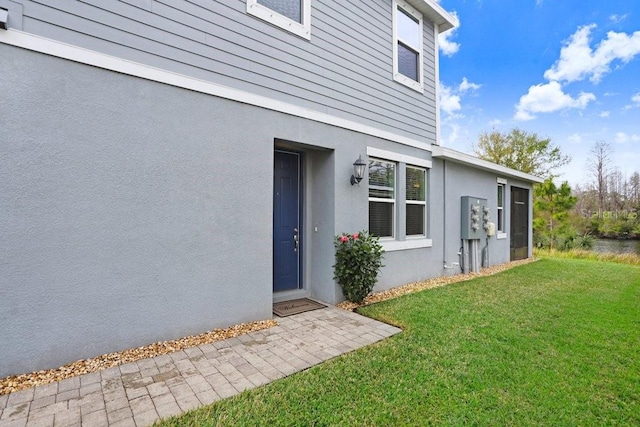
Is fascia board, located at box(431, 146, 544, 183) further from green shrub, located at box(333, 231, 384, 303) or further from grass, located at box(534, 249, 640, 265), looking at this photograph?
grass, located at box(534, 249, 640, 265)

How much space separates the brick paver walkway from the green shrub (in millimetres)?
1014

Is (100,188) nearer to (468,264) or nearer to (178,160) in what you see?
(178,160)

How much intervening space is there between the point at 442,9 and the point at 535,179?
7.35 metres

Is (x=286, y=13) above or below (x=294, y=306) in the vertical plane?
above

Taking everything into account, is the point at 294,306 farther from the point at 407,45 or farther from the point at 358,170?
the point at 407,45

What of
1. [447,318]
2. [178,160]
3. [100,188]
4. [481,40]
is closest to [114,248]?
[100,188]

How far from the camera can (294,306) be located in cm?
470

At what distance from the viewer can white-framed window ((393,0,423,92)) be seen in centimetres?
621

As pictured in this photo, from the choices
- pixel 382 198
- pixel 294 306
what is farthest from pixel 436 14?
pixel 294 306

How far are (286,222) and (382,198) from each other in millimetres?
2048

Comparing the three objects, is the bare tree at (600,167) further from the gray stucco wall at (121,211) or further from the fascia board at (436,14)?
the gray stucco wall at (121,211)

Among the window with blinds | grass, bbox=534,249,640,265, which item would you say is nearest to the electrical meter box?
the window with blinds

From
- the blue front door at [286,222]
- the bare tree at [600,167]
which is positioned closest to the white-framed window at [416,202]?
Answer: the blue front door at [286,222]

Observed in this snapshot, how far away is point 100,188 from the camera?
2.92m
